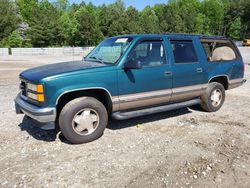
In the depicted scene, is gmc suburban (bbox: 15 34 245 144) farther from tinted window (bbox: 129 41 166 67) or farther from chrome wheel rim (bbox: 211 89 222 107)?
chrome wheel rim (bbox: 211 89 222 107)

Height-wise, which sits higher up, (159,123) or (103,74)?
(103,74)

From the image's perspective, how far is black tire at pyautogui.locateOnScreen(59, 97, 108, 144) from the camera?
4.38m

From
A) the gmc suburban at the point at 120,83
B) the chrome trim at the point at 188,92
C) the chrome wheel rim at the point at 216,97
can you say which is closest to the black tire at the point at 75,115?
the gmc suburban at the point at 120,83

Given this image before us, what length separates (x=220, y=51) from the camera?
22.5 feet

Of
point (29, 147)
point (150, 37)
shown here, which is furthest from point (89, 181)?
point (150, 37)

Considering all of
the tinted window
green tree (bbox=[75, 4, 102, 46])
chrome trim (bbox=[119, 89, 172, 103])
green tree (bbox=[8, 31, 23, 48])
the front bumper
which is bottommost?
the front bumper

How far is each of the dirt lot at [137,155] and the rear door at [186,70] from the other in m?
0.64

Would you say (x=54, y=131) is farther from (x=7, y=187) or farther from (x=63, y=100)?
(x=7, y=187)

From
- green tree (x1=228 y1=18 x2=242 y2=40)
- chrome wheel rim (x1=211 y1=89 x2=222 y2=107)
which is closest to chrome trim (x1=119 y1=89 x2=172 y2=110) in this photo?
chrome wheel rim (x1=211 y1=89 x2=222 y2=107)

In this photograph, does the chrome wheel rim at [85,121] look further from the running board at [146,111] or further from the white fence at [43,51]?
the white fence at [43,51]

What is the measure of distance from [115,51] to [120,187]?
269 cm

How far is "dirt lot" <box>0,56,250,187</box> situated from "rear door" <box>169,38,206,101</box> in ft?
2.10

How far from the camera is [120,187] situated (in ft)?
10.8

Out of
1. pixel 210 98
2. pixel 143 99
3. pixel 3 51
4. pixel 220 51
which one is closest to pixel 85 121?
pixel 143 99
